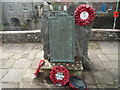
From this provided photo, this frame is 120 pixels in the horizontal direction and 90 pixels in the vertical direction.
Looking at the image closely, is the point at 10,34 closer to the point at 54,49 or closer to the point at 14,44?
the point at 14,44

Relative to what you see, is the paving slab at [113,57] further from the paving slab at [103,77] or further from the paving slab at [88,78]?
the paving slab at [88,78]

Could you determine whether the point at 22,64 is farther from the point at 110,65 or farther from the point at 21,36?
the point at 110,65

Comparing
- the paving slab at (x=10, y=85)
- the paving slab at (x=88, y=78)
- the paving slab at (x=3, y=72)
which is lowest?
the paving slab at (x=10, y=85)

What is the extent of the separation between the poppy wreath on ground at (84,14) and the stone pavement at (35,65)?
4.70 ft

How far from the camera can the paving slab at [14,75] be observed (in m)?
3.13

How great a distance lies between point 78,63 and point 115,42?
3.76 metres

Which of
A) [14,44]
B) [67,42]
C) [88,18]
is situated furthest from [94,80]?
[14,44]

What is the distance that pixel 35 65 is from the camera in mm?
3871

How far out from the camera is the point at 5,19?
19859 mm

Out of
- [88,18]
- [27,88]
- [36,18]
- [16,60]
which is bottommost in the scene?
[27,88]

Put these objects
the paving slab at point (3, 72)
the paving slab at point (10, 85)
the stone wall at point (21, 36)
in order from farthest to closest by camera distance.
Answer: the stone wall at point (21, 36)
the paving slab at point (3, 72)
the paving slab at point (10, 85)

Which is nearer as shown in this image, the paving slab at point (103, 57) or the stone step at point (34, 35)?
the paving slab at point (103, 57)

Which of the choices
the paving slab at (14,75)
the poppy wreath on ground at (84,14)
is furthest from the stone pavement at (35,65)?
the poppy wreath on ground at (84,14)

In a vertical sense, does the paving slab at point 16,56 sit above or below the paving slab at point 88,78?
above
